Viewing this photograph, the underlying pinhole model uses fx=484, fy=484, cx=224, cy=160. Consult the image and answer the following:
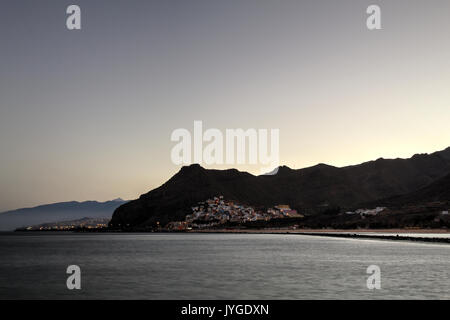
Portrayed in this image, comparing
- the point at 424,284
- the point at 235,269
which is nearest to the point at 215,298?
the point at 424,284

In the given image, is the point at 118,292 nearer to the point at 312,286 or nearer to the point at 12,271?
the point at 312,286

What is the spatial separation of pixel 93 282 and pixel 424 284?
34230mm

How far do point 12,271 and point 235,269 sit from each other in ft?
101

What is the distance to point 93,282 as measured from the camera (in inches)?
2056

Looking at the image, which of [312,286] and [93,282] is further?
[93,282]

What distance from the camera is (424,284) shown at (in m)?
47.9

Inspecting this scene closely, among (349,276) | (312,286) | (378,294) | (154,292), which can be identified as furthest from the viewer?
(349,276)

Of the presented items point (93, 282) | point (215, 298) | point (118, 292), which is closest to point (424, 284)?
point (215, 298)
